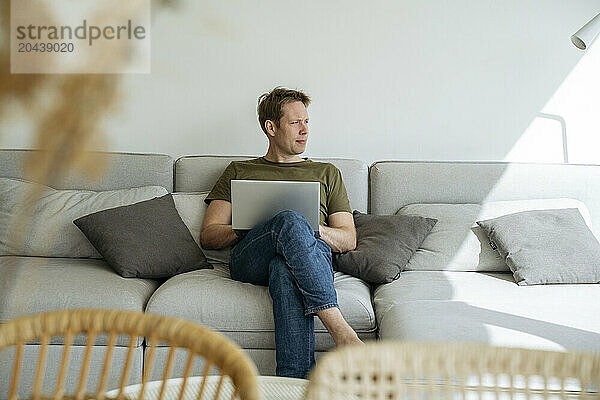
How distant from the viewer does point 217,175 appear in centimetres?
308

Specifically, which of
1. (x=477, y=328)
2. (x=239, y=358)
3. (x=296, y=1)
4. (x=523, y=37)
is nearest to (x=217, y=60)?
(x=296, y=1)

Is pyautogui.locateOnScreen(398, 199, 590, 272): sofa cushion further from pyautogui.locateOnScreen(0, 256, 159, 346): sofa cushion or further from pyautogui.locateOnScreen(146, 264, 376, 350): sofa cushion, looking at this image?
pyautogui.locateOnScreen(0, 256, 159, 346): sofa cushion

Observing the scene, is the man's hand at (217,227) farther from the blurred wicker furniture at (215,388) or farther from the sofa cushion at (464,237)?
the blurred wicker furniture at (215,388)

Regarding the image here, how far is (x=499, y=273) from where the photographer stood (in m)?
2.86

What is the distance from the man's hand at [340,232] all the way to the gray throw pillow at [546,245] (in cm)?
51

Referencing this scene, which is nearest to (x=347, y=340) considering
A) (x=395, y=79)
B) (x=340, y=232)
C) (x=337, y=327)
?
(x=337, y=327)

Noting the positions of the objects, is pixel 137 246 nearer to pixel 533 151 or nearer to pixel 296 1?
pixel 296 1

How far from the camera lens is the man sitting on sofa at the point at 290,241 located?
2.31 meters

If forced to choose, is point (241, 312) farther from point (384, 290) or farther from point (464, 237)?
point (464, 237)

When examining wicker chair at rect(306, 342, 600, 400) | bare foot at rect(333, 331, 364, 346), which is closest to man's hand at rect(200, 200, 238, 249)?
bare foot at rect(333, 331, 364, 346)

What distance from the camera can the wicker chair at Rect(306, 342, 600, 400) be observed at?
0.88 metres

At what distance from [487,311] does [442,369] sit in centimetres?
143

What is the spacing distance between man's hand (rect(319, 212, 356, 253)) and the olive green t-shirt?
37 mm

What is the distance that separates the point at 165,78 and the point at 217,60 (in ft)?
8.74
